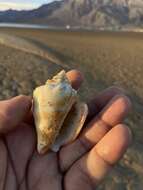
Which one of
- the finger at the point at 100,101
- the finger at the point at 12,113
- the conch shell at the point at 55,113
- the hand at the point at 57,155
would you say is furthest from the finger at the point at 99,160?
the finger at the point at 12,113

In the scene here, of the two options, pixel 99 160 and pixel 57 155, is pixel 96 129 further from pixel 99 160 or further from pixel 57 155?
pixel 57 155

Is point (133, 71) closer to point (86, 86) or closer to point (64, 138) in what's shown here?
point (86, 86)

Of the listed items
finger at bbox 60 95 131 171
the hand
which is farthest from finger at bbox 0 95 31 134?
finger at bbox 60 95 131 171

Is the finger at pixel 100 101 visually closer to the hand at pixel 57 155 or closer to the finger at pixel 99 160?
the hand at pixel 57 155

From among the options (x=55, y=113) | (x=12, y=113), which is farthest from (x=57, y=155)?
(x=12, y=113)

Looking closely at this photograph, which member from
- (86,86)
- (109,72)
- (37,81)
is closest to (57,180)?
(37,81)

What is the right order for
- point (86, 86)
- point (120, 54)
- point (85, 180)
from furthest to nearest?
point (120, 54)
point (86, 86)
point (85, 180)
